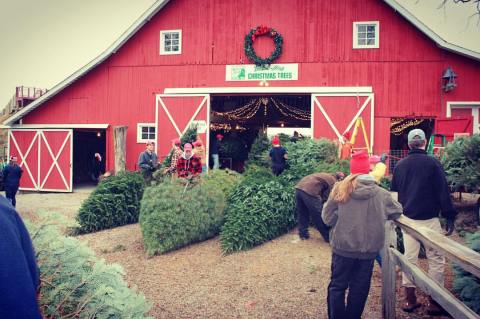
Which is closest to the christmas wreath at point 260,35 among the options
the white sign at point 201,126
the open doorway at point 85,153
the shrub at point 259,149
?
the white sign at point 201,126

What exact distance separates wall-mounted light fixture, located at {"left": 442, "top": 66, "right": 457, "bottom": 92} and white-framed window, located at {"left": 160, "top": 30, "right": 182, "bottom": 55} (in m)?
9.22

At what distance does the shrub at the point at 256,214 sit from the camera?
743cm

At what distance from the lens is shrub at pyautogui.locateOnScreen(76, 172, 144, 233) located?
933cm

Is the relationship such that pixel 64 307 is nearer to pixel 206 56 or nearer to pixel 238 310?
pixel 238 310

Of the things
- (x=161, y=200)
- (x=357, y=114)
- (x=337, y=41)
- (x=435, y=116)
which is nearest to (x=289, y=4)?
(x=337, y=41)

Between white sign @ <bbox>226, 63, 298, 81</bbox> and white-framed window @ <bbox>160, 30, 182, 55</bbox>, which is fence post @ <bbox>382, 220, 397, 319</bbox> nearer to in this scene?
white sign @ <bbox>226, 63, 298, 81</bbox>

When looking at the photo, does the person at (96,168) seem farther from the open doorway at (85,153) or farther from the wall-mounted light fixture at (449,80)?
the wall-mounted light fixture at (449,80)

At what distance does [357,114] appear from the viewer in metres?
13.7

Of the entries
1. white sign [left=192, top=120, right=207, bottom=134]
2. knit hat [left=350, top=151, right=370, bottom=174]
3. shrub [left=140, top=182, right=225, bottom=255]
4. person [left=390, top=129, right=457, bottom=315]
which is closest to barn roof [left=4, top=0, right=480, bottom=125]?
white sign [left=192, top=120, right=207, bottom=134]

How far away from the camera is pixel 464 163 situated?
8227 millimetres

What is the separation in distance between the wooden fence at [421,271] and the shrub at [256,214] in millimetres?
3368

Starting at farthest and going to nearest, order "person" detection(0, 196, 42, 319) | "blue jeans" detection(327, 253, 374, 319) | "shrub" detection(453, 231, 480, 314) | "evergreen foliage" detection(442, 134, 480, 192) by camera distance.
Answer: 1. "evergreen foliage" detection(442, 134, 480, 192)
2. "blue jeans" detection(327, 253, 374, 319)
3. "shrub" detection(453, 231, 480, 314)
4. "person" detection(0, 196, 42, 319)

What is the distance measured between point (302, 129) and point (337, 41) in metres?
10.7

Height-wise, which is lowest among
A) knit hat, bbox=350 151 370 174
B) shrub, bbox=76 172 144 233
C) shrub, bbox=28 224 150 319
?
shrub, bbox=76 172 144 233
